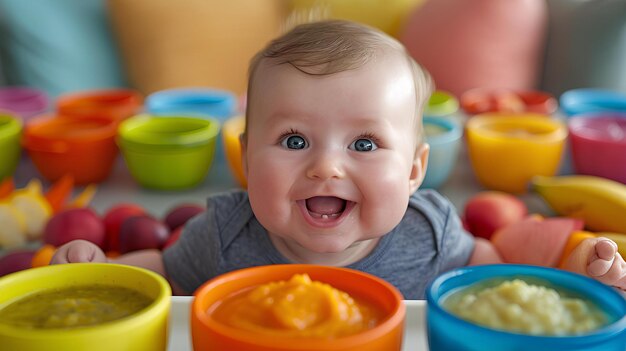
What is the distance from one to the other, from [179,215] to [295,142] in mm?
643

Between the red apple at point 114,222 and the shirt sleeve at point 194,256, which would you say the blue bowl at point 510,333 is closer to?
the shirt sleeve at point 194,256

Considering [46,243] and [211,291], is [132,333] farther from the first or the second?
[46,243]

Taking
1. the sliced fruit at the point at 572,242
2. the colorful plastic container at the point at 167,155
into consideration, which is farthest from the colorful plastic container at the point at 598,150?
the colorful plastic container at the point at 167,155

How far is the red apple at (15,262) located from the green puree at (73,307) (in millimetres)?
638

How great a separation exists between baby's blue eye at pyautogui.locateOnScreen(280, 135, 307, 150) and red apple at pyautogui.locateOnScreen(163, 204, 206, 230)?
62 centimetres

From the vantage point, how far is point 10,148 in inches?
63.7

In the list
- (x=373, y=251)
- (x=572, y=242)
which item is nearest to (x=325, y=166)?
(x=373, y=251)

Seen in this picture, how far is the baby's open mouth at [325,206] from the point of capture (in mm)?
857

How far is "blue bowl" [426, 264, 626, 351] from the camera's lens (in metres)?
0.49

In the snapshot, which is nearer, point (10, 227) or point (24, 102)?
point (10, 227)

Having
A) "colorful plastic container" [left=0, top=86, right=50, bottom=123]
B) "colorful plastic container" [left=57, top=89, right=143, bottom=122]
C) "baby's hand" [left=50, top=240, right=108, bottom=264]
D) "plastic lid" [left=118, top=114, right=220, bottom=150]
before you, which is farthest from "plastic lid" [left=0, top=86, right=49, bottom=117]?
"baby's hand" [left=50, top=240, right=108, bottom=264]

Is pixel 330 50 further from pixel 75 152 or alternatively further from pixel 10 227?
pixel 75 152

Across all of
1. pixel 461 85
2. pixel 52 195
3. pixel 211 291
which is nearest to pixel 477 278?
pixel 211 291

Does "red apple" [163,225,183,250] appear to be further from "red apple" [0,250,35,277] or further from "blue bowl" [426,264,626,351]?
"blue bowl" [426,264,626,351]
